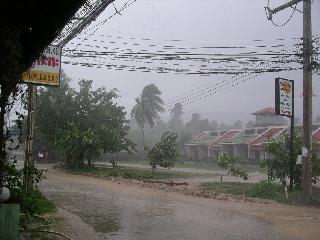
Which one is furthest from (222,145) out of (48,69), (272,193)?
(48,69)

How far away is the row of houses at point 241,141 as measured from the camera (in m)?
55.8

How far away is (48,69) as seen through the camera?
13891 mm

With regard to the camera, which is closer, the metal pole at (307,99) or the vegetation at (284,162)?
the metal pole at (307,99)

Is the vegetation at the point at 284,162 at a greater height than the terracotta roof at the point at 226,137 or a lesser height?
lesser

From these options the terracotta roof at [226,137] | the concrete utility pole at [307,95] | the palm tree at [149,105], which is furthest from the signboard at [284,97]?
the palm tree at [149,105]

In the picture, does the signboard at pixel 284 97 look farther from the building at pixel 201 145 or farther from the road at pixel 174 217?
the building at pixel 201 145

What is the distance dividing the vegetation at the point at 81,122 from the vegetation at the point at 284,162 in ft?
54.4

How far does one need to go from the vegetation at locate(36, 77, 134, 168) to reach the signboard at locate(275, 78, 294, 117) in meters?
17.7

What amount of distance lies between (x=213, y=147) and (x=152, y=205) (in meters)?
50.6

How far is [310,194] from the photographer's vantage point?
1738 cm

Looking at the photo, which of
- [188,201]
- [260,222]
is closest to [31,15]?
[260,222]

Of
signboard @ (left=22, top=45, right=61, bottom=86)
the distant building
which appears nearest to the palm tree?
the distant building

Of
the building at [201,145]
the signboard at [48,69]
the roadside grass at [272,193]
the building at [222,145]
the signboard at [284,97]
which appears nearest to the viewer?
the signboard at [48,69]

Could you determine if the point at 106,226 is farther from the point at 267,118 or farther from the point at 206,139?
the point at 267,118
